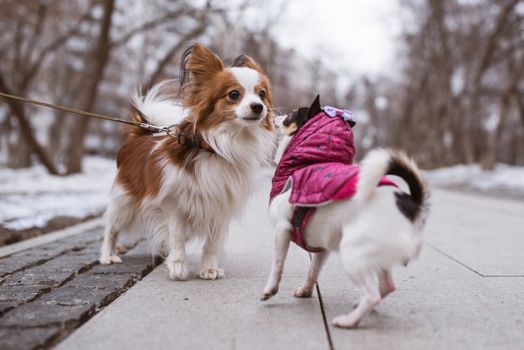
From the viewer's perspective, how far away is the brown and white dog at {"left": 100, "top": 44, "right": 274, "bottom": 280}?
142 inches

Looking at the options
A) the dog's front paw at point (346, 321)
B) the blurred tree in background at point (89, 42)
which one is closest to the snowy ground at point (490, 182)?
the blurred tree in background at point (89, 42)

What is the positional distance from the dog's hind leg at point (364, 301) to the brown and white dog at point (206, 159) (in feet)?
4.80

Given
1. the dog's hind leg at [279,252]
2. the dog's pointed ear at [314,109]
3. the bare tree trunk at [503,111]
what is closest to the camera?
the dog's hind leg at [279,252]

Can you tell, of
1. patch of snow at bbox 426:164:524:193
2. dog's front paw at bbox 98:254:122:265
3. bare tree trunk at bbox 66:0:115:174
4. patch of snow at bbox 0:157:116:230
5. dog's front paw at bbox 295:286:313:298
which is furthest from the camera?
patch of snow at bbox 426:164:524:193

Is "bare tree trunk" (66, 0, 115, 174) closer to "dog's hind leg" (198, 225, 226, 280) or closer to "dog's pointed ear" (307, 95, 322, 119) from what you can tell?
"dog's hind leg" (198, 225, 226, 280)

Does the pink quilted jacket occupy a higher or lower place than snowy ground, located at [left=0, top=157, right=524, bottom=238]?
higher

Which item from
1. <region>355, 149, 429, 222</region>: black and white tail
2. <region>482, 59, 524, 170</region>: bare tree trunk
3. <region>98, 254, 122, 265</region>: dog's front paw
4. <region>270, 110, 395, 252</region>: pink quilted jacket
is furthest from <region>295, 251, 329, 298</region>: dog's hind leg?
<region>482, 59, 524, 170</region>: bare tree trunk

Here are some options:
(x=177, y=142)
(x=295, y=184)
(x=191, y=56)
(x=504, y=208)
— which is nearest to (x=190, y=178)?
(x=177, y=142)

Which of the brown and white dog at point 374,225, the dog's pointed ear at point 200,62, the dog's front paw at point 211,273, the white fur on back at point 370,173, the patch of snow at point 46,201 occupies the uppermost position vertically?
the dog's pointed ear at point 200,62

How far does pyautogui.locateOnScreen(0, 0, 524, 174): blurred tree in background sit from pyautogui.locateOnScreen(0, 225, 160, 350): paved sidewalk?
2138 millimetres

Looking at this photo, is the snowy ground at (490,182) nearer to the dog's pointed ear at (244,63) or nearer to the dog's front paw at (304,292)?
the dog's pointed ear at (244,63)

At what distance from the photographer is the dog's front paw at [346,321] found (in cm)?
264

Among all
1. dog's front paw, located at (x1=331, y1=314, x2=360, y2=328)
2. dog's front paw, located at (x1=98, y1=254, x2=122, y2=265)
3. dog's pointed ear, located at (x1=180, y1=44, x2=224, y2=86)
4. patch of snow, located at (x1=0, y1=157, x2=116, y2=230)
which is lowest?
patch of snow, located at (x1=0, y1=157, x2=116, y2=230)

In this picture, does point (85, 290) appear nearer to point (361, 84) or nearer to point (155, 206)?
point (155, 206)
